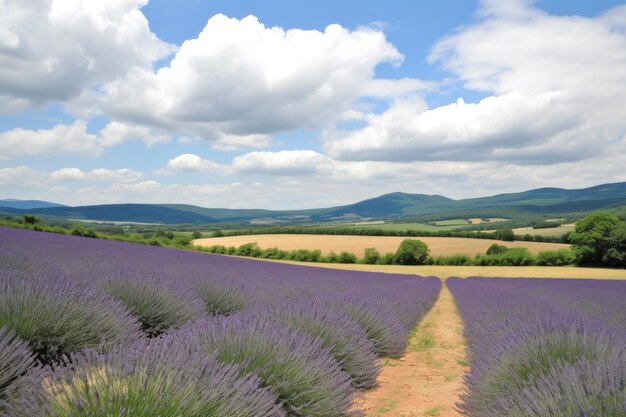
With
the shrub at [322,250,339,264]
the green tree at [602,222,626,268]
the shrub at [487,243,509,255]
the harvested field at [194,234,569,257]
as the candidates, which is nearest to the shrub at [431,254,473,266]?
the harvested field at [194,234,569,257]

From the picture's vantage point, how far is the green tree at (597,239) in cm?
3444

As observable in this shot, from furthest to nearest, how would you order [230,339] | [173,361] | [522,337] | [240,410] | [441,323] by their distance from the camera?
[441,323]
[522,337]
[230,339]
[173,361]
[240,410]

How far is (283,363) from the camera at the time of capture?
3041 millimetres

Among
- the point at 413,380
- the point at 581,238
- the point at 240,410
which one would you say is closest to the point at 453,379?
the point at 413,380

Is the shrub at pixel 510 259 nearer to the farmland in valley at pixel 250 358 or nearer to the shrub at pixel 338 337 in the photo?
the farmland in valley at pixel 250 358

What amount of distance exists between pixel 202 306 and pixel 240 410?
11.7 ft

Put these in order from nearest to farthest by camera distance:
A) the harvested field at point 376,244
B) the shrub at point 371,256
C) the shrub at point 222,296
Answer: the shrub at point 222,296, the shrub at point 371,256, the harvested field at point 376,244

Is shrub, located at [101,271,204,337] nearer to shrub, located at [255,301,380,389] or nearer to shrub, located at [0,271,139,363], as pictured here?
shrub, located at [0,271,139,363]

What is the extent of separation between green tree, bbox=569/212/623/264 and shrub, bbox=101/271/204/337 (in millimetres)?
37881

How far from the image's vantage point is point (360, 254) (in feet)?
137

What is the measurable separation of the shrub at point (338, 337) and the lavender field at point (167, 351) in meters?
0.01

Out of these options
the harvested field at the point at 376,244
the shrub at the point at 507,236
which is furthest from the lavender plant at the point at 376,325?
the shrub at the point at 507,236

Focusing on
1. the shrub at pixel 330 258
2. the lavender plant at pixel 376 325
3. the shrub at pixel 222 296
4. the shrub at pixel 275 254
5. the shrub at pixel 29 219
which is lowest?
the shrub at pixel 330 258

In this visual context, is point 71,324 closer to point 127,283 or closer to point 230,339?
point 230,339
